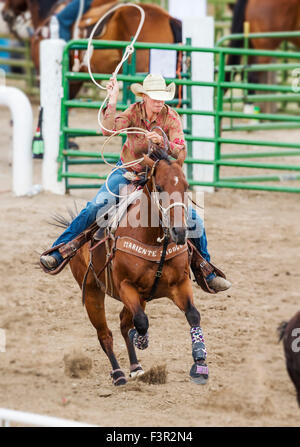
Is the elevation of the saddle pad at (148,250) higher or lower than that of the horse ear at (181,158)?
lower

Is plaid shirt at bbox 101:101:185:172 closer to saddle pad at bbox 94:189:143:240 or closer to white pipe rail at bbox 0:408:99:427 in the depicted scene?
saddle pad at bbox 94:189:143:240

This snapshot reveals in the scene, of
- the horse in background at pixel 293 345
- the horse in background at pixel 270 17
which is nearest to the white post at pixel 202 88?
the horse in background at pixel 270 17

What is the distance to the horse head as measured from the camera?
5043mm

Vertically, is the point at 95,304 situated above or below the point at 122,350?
above

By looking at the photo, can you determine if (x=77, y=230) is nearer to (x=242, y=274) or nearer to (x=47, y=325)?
(x=47, y=325)

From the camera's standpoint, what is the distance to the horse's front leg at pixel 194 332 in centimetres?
543

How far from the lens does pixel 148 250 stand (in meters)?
5.54

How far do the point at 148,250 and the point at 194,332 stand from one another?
0.60m

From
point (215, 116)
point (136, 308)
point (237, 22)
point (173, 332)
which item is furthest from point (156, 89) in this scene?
point (237, 22)

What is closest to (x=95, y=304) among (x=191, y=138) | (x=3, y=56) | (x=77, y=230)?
(x=77, y=230)

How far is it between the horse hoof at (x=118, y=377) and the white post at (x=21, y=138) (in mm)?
4196

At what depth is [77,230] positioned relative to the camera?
6215 millimetres

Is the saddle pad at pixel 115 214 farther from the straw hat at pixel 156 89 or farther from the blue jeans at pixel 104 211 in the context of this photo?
the straw hat at pixel 156 89
